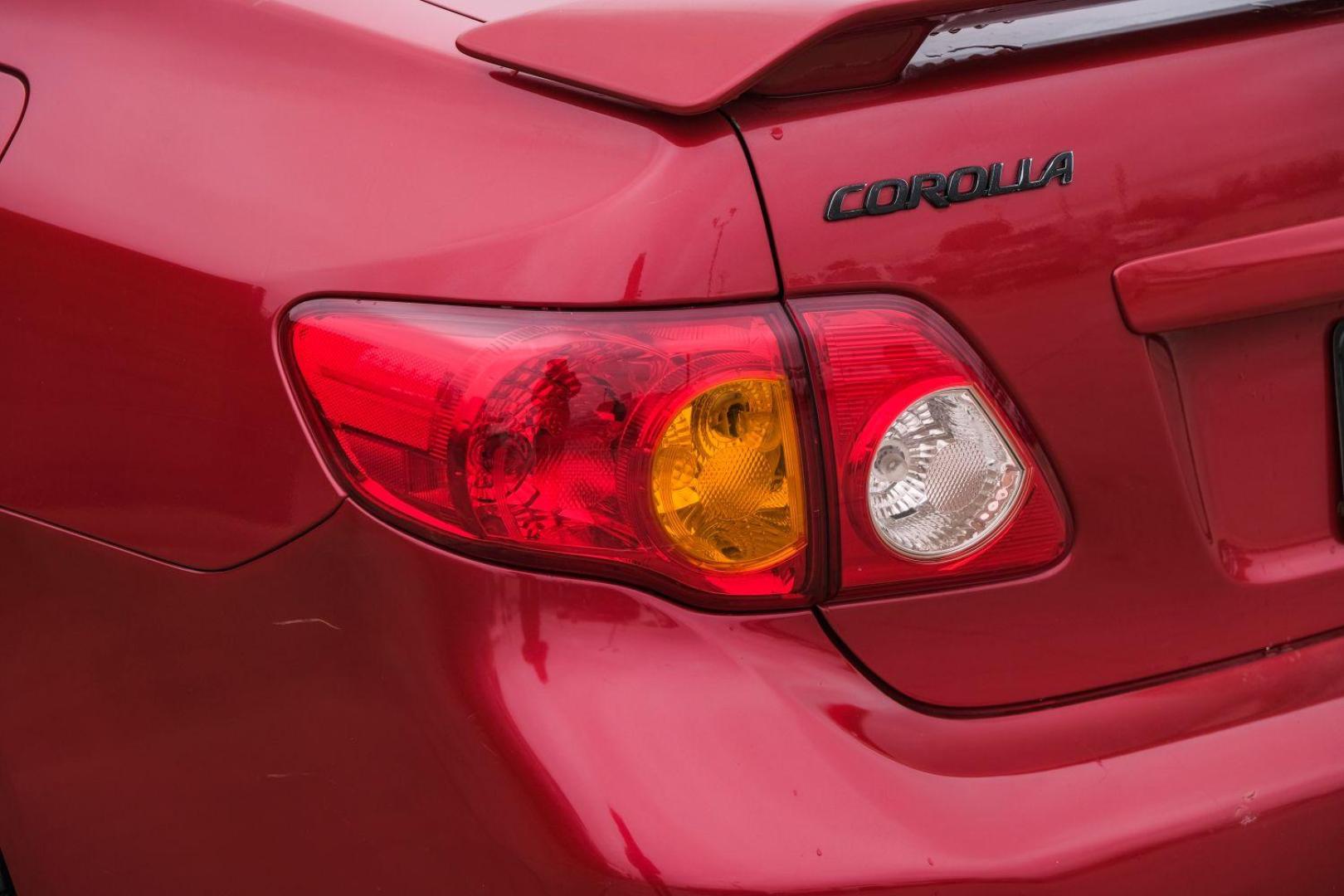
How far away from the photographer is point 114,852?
60.5 inches

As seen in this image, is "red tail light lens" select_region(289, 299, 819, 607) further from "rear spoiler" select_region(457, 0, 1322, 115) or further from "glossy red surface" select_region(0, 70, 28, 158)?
"glossy red surface" select_region(0, 70, 28, 158)

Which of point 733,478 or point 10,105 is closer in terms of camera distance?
point 733,478

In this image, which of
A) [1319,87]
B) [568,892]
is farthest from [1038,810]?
[1319,87]

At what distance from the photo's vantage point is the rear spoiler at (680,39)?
1.27 metres

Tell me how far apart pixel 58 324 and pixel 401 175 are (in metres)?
0.41

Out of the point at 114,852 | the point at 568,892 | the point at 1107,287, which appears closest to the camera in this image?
the point at 568,892

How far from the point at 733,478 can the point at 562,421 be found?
0.58 feet

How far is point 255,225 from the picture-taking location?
135 centimetres

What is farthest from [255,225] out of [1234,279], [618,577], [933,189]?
[1234,279]

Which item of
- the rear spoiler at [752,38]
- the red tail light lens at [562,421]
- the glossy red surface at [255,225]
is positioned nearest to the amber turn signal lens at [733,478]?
the red tail light lens at [562,421]

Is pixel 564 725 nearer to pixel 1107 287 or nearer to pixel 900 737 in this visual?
pixel 900 737

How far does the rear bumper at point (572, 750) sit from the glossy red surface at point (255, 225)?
90 millimetres

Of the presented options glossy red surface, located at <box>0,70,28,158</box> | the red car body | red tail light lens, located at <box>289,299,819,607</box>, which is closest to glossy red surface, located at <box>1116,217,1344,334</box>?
the red car body

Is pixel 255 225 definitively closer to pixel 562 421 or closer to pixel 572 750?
pixel 562 421
